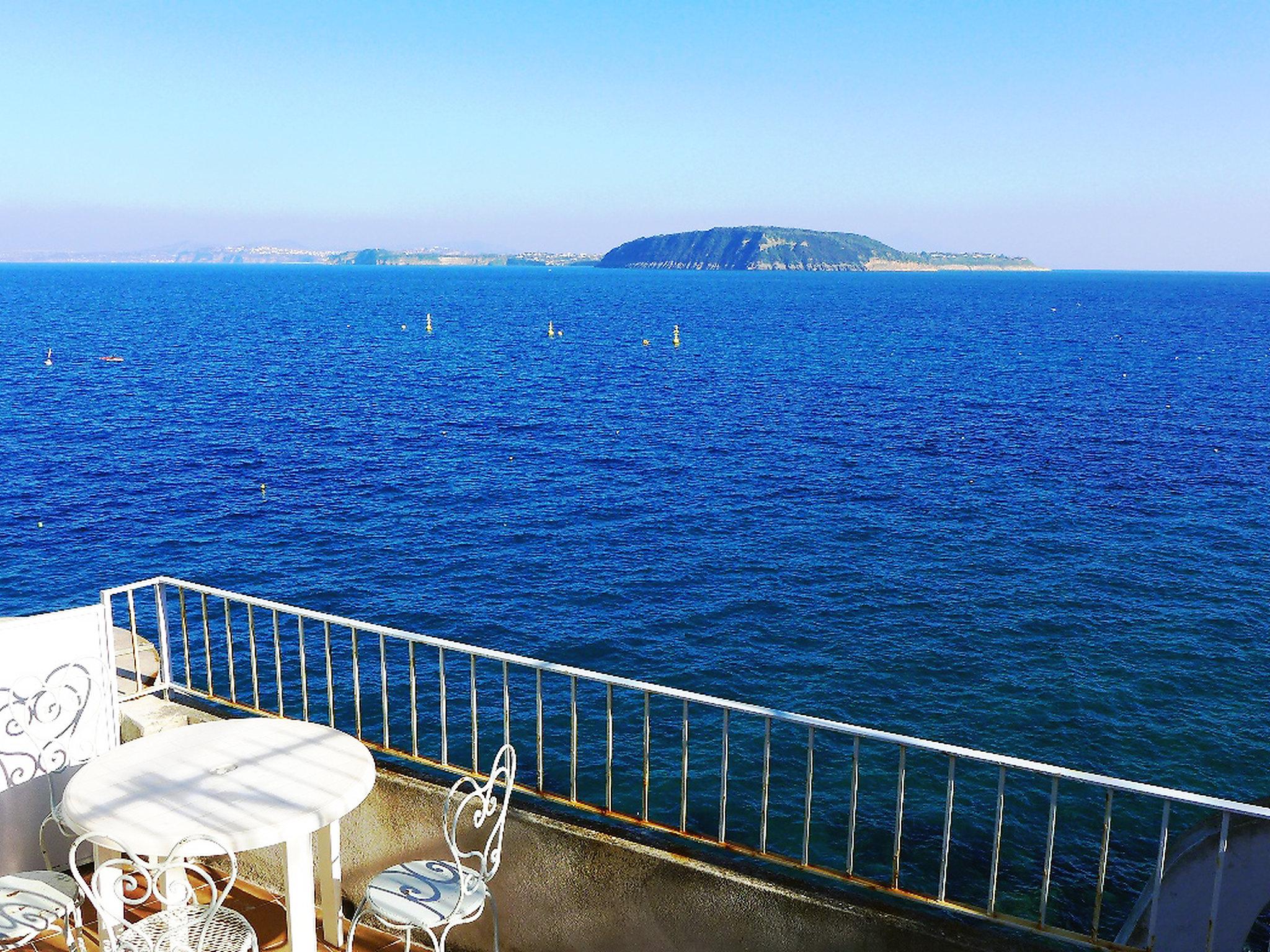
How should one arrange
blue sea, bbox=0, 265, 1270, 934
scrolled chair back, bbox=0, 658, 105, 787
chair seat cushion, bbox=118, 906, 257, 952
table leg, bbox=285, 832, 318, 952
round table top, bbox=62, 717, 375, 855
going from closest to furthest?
chair seat cushion, bbox=118, 906, 257, 952, round table top, bbox=62, 717, 375, 855, table leg, bbox=285, 832, 318, 952, scrolled chair back, bbox=0, 658, 105, 787, blue sea, bbox=0, 265, 1270, 934

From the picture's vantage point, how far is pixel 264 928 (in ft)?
20.7

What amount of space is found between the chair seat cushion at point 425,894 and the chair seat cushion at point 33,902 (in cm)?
161

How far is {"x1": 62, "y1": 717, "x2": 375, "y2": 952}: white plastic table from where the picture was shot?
515 centimetres

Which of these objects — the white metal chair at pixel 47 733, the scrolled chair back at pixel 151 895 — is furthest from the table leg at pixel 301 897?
the white metal chair at pixel 47 733

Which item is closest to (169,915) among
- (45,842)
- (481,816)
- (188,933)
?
(188,933)

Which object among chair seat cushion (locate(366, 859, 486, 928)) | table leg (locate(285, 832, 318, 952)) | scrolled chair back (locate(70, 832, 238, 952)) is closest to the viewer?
scrolled chair back (locate(70, 832, 238, 952))

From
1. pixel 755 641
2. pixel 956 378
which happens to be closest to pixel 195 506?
pixel 755 641

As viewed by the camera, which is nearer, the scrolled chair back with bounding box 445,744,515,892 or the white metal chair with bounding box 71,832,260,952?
the white metal chair with bounding box 71,832,260,952

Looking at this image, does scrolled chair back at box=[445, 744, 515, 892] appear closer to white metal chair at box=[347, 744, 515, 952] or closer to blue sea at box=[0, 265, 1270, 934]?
white metal chair at box=[347, 744, 515, 952]

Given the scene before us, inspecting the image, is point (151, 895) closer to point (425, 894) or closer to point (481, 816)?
point (425, 894)

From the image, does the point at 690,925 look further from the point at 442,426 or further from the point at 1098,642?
the point at 442,426

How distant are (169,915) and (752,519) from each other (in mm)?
29541

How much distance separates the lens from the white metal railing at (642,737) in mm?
5219

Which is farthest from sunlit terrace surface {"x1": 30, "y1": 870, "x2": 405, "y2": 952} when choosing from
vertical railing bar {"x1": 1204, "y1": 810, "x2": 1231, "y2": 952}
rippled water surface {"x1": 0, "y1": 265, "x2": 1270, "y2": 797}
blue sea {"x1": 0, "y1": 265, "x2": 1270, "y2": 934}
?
rippled water surface {"x1": 0, "y1": 265, "x2": 1270, "y2": 797}
